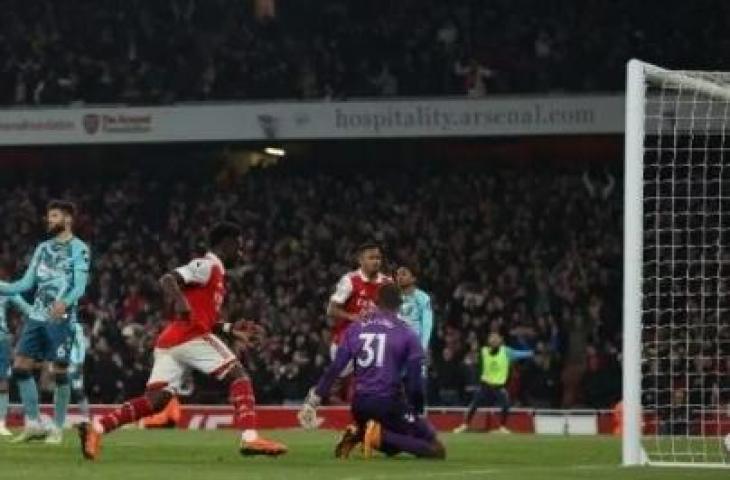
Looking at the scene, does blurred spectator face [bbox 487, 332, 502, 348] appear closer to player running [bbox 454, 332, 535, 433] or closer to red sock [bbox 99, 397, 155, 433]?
player running [bbox 454, 332, 535, 433]

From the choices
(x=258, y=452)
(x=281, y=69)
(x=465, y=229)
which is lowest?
(x=258, y=452)

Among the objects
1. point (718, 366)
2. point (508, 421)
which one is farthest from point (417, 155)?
point (718, 366)

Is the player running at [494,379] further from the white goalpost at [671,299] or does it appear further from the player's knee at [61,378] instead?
the player's knee at [61,378]

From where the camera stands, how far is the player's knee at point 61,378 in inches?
750

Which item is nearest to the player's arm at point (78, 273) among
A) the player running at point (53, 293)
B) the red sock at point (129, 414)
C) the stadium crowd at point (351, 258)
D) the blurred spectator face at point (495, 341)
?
the player running at point (53, 293)

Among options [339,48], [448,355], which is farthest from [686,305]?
[339,48]

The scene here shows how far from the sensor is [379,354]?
16000 mm

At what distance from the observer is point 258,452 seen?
49.6ft

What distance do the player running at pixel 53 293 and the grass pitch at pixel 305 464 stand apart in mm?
771

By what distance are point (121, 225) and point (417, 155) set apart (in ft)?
19.8

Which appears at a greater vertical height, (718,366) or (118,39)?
(118,39)

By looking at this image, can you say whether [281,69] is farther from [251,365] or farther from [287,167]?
[251,365]

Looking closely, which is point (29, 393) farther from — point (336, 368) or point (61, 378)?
point (336, 368)

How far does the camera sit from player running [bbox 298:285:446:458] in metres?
15.9
